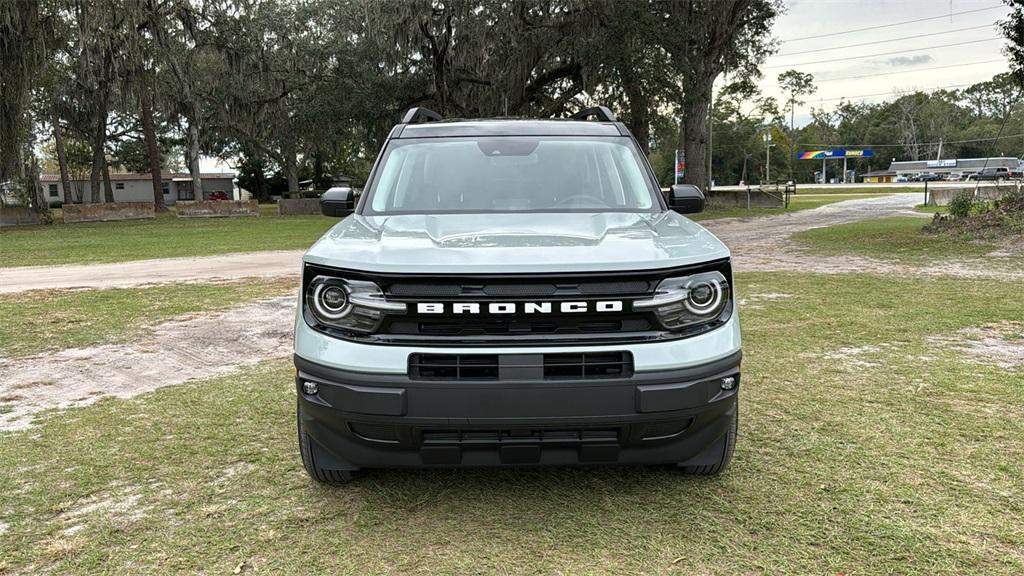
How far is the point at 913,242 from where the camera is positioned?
14398 millimetres

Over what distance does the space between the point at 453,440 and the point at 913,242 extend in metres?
14.4

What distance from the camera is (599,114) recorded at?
4.76 meters

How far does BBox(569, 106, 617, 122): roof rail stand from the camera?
4558mm

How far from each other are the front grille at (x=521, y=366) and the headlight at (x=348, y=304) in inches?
8.6

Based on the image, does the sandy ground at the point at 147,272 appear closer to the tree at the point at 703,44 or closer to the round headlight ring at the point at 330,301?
the round headlight ring at the point at 330,301

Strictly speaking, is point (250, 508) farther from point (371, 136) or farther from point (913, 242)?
point (371, 136)

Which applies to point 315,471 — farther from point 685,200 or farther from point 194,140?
point 194,140

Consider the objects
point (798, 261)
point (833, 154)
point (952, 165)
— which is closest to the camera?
point (798, 261)

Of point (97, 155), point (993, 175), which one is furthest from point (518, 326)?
point (97, 155)

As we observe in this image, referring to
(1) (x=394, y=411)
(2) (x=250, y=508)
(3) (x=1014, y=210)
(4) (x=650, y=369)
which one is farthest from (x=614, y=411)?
(3) (x=1014, y=210)

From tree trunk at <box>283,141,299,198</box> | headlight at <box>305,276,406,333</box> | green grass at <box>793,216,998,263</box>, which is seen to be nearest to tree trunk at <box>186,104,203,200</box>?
tree trunk at <box>283,141,299,198</box>

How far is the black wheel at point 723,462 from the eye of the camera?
3.19m

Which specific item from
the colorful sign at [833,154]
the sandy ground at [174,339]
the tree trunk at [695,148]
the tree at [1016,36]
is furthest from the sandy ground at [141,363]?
the colorful sign at [833,154]

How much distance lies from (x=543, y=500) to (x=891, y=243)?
13.8 m
